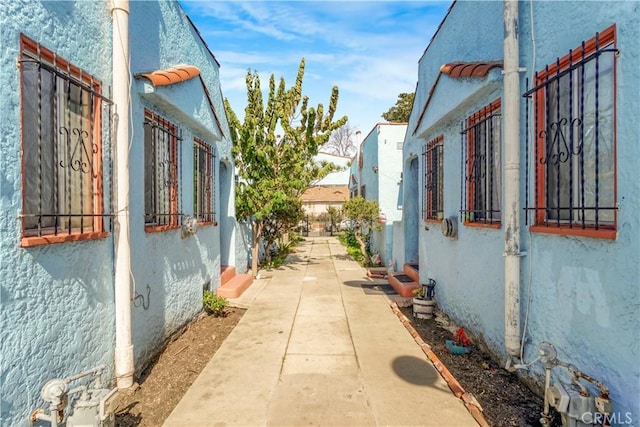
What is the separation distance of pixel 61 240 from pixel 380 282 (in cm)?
827

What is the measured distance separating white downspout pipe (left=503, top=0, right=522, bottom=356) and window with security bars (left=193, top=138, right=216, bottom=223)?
5.18 m

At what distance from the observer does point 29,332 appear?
101 inches

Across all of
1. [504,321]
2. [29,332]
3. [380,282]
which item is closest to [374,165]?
[380,282]

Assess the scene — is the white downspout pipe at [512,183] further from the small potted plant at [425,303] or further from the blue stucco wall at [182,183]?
the blue stucco wall at [182,183]

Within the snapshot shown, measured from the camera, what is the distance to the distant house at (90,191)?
2504 millimetres

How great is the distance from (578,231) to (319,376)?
3049 millimetres

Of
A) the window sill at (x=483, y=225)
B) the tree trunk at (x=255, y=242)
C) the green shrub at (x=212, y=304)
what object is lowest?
the green shrub at (x=212, y=304)

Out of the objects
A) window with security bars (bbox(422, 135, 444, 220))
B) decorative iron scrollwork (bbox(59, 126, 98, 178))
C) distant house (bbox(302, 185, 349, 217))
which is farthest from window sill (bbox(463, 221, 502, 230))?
distant house (bbox(302, 185, 349, 217))

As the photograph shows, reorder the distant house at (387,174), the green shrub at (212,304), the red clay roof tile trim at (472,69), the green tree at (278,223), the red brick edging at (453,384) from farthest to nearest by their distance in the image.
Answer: the distant house at (387,174)
the green tree at (278,223)
the green shrub at (212,304)
the red clay roof tile trim at (472,69)
the red brick edging at (453,384)

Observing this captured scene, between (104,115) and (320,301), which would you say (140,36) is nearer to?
(104,115)

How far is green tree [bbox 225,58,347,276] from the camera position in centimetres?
970

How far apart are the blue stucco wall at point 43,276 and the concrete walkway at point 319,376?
1113 millimetres

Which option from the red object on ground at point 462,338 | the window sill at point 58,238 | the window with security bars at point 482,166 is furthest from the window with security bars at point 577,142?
the window sill at point 58,238

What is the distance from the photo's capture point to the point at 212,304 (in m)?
6.78
